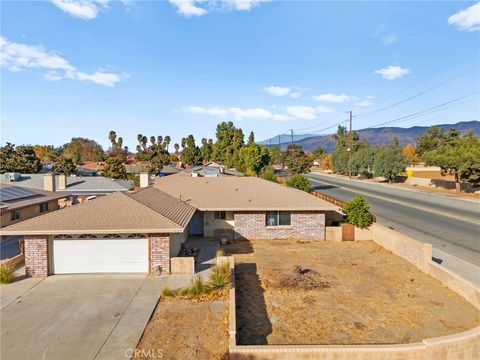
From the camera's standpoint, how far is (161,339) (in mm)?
10109

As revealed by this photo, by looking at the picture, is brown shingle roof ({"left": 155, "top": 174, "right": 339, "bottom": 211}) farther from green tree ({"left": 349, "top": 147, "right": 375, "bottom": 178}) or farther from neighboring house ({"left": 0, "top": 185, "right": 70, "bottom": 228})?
green tree ({"left": 349, "top": 147, "right": 375, "bottom": 178})

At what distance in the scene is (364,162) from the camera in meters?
70.7

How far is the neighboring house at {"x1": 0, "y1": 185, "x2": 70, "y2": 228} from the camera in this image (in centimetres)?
2221

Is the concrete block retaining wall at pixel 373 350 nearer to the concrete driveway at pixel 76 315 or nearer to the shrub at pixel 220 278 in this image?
the shrub at pixel 220 278

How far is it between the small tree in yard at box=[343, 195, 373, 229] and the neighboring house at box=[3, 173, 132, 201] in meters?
24.4

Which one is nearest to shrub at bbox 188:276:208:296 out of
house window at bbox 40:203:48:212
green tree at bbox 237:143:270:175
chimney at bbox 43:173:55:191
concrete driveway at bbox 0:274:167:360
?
concrete driveway at bbox 0:274:167:360

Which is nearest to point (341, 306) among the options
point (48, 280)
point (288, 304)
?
point (288, 304)

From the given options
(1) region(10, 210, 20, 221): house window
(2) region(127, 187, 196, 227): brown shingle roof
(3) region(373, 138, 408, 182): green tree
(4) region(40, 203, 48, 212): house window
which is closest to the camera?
(2) region(127, 187, 196, 227): brown shingle roof

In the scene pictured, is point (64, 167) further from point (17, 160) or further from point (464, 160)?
point (464, 160)

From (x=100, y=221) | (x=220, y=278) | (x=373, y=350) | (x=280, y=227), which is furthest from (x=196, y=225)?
(x=373, y=350)

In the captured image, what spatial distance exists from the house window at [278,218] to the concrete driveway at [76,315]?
405 inches

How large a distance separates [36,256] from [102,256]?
3.11m

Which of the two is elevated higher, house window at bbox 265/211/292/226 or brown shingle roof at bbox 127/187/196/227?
brown shingle roof at bbox 127/187/196/227

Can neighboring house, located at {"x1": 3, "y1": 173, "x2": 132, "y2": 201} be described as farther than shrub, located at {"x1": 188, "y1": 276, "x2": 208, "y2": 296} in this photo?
Yes
